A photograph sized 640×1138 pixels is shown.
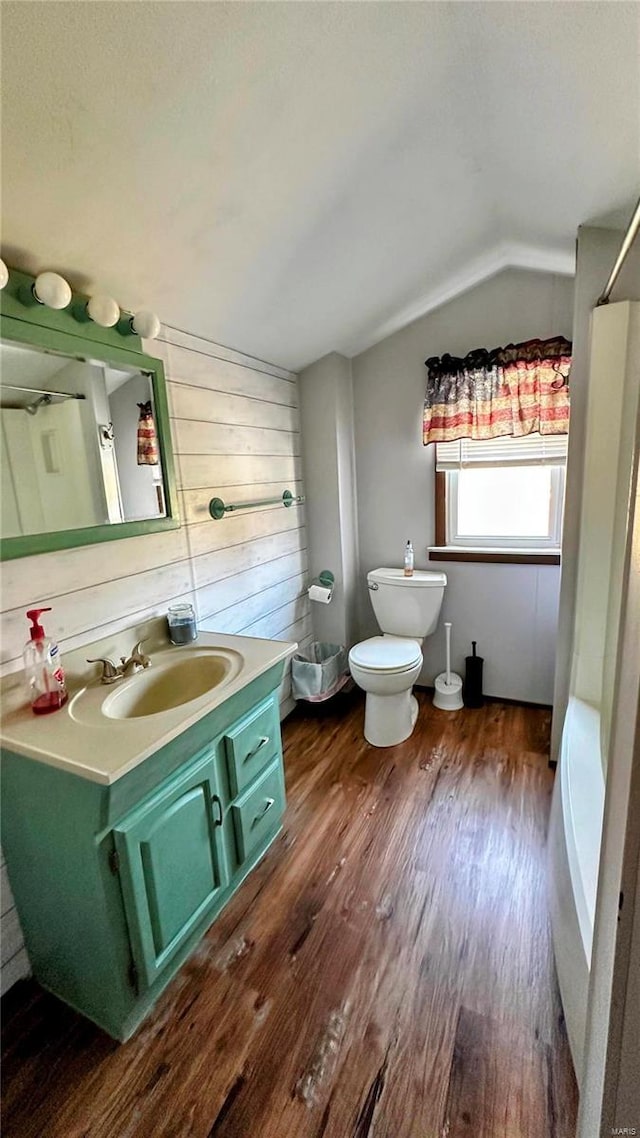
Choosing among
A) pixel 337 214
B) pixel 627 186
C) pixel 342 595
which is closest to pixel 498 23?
pixel 337 214

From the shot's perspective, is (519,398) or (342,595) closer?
(519,398)

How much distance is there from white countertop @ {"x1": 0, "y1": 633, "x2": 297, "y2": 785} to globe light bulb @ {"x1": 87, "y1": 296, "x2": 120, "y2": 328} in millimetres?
1029

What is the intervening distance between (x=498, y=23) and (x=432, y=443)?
1.63m

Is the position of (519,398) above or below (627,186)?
below

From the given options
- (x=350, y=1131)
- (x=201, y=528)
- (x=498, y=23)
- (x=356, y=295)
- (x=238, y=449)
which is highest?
(x=498, y=23)

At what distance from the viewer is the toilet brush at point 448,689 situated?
2.64 m

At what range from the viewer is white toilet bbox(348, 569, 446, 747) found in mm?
2197

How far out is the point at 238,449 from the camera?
210 centimetres

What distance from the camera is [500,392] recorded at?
2.29 m

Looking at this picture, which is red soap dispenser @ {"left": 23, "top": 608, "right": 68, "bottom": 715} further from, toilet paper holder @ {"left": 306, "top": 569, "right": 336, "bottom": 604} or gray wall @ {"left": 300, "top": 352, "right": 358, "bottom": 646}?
gray wall @ {"left": 300, "top": 352, "right": 358, "bottom": 646}

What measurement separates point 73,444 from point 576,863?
70.6 inches

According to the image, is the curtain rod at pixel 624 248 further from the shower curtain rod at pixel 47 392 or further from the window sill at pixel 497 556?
the shower curtain rod at pixel 47 392

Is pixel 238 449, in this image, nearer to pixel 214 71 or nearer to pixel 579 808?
pixel 214 71

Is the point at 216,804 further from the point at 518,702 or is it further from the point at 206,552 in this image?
the point at 518,702
